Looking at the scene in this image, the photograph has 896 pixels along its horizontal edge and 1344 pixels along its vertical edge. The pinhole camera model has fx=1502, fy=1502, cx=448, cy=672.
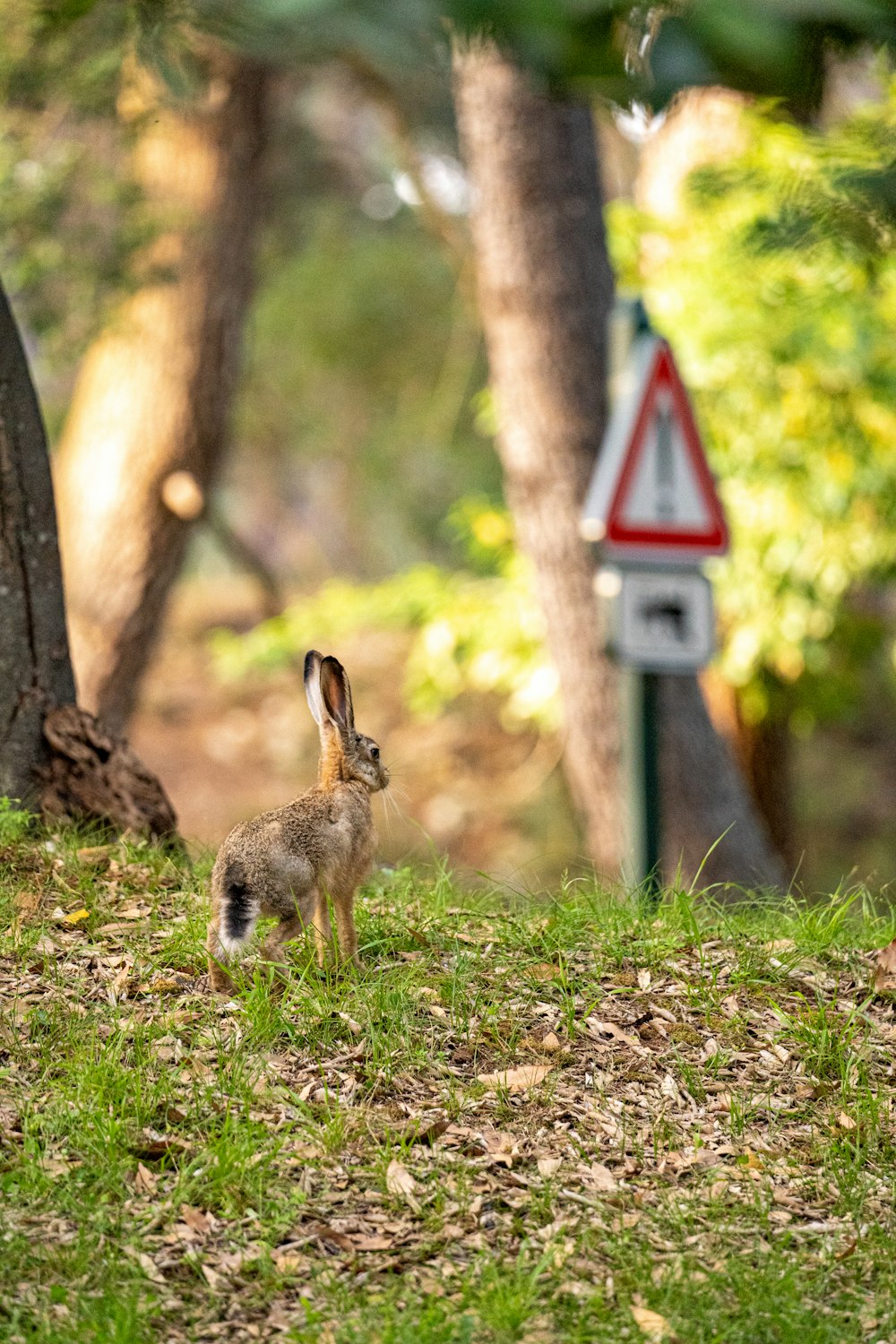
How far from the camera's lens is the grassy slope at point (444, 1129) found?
10.9 ft

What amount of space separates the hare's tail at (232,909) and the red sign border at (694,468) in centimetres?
280

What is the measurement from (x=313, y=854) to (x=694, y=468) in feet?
10.2

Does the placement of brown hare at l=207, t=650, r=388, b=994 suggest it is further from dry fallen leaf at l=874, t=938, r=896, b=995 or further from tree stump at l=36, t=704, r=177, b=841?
dry fallen leaf at l=874, t=938, r=896, b=995

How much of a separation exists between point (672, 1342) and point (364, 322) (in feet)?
62.0

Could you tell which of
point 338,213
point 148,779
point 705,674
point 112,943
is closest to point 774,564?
point 705,674

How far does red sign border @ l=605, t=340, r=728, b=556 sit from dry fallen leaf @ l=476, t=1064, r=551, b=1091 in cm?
278

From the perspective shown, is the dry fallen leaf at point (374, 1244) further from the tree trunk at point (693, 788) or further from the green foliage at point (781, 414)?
the green foliage at point (781, 414)

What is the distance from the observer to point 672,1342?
10.5 feet

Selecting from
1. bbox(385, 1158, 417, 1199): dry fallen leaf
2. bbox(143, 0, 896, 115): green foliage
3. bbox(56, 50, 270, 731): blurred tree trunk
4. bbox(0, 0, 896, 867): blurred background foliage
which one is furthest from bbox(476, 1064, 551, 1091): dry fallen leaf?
bbox(56, 50, 270, 731): blurred tree trunk

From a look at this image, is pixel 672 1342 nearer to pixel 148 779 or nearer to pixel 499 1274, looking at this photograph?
pixel 499 1274

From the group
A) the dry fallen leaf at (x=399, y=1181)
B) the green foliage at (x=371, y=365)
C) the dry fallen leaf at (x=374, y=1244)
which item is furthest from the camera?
the green foliage at (x=371, y=365)

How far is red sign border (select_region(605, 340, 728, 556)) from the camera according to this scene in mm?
6473

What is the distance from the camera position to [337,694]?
4.60 m

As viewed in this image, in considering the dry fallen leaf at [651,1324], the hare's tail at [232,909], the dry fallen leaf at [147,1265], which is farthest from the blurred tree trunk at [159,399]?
the dry fallen leaf at [651,1324]
